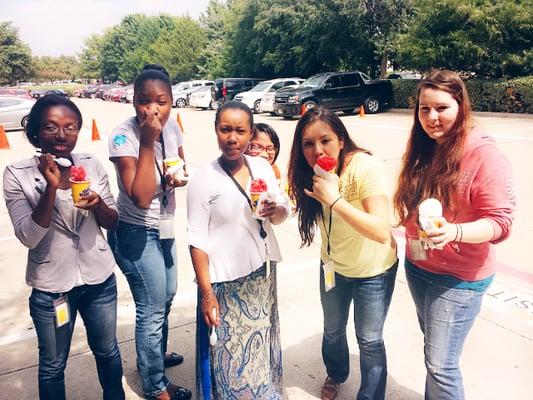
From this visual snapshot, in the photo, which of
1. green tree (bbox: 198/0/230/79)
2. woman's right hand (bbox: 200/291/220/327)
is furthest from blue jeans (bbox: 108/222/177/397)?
green tree (bbox: 198/0/230/79)

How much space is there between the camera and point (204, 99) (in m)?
24.6

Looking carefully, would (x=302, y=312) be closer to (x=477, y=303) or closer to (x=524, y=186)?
(x=477, y=303)

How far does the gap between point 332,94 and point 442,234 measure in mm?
16149

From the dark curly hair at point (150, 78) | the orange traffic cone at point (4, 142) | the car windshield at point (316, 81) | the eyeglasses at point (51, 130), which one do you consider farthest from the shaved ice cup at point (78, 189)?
the car windshield at point (316, 81)

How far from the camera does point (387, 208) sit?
2.01 m

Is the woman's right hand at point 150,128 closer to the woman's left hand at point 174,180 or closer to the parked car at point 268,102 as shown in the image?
the woman's left hand at point 174,180

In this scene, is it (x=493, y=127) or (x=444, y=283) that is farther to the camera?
(x=493, y=127)

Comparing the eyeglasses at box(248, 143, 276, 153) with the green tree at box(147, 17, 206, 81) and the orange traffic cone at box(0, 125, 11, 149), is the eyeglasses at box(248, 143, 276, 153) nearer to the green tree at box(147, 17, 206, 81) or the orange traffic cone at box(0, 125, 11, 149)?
the orange traffic cone at box(0, 125, 11, 149)

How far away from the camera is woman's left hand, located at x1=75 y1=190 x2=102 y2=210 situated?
76.3 inches

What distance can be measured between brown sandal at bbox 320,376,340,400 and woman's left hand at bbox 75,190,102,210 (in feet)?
5.46

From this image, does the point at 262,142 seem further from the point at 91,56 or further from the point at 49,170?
the point at 91,56

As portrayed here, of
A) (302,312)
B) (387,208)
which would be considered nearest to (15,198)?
(387,208)

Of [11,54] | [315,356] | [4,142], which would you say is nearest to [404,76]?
[4,142]

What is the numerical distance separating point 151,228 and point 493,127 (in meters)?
12.7
